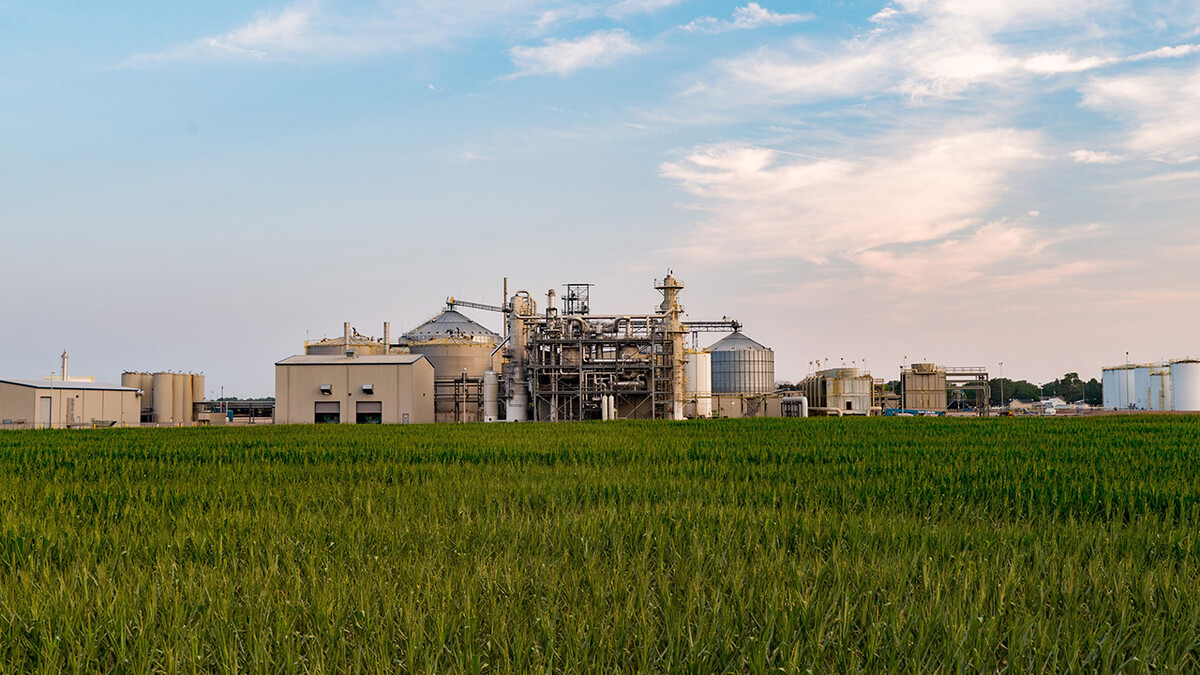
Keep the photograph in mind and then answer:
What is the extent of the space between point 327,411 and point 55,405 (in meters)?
14.8

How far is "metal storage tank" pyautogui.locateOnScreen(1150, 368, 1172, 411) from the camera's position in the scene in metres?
71.4

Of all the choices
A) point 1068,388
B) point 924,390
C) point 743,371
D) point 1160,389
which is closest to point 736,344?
point 743,371

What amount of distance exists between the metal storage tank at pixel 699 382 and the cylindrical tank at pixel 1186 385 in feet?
139

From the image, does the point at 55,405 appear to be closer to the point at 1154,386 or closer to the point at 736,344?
the point at 736,344

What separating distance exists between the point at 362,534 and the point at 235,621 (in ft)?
5.67

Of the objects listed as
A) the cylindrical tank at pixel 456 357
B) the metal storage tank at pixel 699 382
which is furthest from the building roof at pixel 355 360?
the metal storage tank at pixel 699 382

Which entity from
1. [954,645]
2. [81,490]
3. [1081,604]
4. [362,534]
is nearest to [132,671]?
[362,534]

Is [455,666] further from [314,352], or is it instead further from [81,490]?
[314,352]

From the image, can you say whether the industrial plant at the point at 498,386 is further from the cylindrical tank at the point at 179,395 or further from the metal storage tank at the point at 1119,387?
the metal storage tank at the point at 1119,387

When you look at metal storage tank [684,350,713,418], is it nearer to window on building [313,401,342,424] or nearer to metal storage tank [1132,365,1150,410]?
window on building [313,401,342,424]

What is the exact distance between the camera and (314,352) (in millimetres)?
61188

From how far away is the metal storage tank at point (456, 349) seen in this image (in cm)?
5684

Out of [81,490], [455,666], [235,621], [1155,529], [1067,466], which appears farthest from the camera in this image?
[1067,466]

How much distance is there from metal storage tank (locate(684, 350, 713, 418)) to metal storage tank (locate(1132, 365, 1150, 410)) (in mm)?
47244
